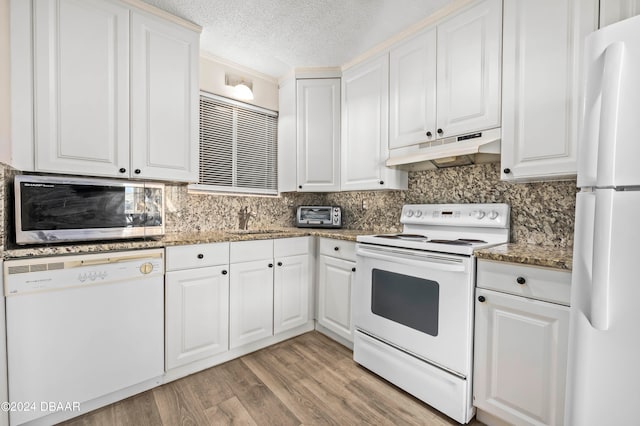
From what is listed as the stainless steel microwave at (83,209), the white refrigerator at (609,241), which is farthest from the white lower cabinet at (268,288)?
the white refrigerator at (609,241)

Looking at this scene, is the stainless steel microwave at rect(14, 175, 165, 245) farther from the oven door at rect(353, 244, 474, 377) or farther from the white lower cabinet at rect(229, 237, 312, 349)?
the oven door at rect(353, 244, 474, 377)

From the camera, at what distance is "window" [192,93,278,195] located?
2.53m

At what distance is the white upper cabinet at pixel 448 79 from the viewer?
1701mm

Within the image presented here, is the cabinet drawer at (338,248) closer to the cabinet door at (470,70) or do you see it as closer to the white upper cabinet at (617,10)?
the cabinet door at (470,70)

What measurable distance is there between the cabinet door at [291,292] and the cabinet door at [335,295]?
135 mm

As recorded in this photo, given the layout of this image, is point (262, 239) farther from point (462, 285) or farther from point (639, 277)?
point (639, 277)

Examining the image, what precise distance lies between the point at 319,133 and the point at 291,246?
1.14 m

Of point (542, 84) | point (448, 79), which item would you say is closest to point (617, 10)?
point (542, 84)

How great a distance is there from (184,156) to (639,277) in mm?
2386

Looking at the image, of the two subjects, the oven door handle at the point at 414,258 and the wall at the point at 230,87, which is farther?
the wall at the point at 230,87

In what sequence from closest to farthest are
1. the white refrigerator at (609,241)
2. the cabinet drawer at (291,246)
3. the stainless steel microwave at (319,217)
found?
the white refrigerator at (609,241), the cabinet drawer at (291,246), the stainless steel microwave at (319,217)

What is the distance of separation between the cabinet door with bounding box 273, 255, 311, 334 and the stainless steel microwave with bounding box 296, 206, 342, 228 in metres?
0.46

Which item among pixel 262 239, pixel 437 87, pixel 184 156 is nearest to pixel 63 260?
pixel 184 156

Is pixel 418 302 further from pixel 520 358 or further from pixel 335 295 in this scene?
pixel 335 295
